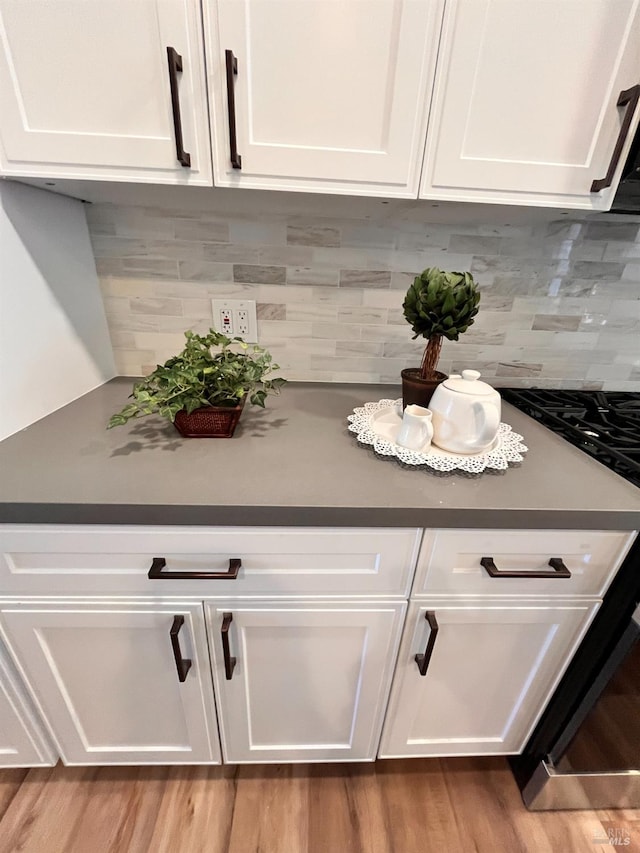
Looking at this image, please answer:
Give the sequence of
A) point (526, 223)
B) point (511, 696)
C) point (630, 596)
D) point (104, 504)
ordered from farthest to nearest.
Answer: point (526, 223) < point (511, 696) < point (630, 596) < point (104, 504)

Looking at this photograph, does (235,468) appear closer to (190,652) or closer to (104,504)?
(104,504)

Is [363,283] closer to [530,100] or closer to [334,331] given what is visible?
[334,331]

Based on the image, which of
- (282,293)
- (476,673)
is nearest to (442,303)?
(282,293)

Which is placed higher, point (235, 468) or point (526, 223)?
point (526, 223)

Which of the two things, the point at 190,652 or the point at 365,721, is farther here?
the point at 365,721

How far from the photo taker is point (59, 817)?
0.90 metres

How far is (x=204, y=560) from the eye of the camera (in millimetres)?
660

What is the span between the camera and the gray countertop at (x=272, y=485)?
601 mm

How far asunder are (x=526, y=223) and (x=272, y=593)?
121 cm

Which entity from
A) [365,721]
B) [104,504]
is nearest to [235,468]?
[104,504]

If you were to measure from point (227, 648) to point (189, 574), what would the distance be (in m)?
0.19

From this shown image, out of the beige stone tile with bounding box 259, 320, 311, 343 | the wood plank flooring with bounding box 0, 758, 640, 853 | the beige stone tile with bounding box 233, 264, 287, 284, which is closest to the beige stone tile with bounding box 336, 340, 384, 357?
the beige stone tile with bounding box 259, 320, 311, 343

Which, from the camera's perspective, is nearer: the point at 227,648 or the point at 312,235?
the point at 227,648

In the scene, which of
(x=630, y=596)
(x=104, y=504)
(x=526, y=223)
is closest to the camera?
(x=104, y=504)
